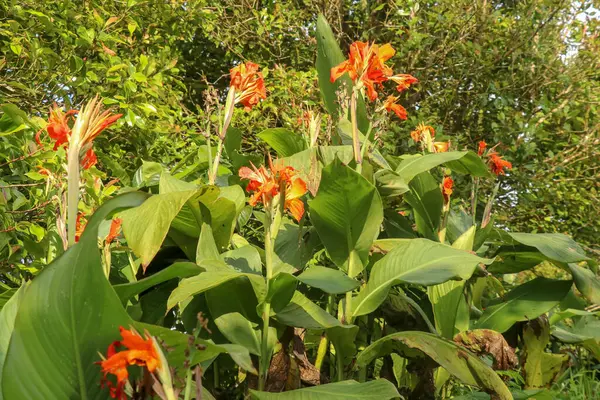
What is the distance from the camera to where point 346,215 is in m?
2.17

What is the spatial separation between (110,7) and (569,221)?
4.34 m

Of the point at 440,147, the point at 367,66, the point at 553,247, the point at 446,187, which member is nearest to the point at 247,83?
the point at 367,66

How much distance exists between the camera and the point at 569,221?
6.29 m

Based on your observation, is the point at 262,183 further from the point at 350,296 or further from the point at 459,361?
the point at 459,361

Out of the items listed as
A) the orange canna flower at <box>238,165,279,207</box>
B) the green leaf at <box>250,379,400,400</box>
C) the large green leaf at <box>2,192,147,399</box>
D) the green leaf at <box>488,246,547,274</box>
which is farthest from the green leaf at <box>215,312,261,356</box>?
the green leaf at <box>488,246,547,274</box>

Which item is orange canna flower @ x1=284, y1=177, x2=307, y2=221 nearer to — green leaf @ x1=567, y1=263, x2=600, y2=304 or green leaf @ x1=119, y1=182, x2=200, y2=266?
green leaf @ x1=119, y1=182, x2=200, y2=266

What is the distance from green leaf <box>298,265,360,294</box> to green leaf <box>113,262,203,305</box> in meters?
0.31

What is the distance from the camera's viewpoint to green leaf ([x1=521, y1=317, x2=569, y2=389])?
2959 millimetres

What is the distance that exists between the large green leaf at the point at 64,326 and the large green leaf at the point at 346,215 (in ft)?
3.19

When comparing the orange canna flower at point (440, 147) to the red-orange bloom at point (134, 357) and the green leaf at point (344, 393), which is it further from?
the red-orange bloom at point (134, 357)

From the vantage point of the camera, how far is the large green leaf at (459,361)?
6.47 feet

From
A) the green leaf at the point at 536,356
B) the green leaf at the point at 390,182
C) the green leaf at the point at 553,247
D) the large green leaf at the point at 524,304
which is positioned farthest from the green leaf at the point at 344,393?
the green leaf at the point at 536,356

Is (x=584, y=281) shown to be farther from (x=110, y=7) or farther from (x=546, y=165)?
(x=546, y=165)

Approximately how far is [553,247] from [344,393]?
1.26m
